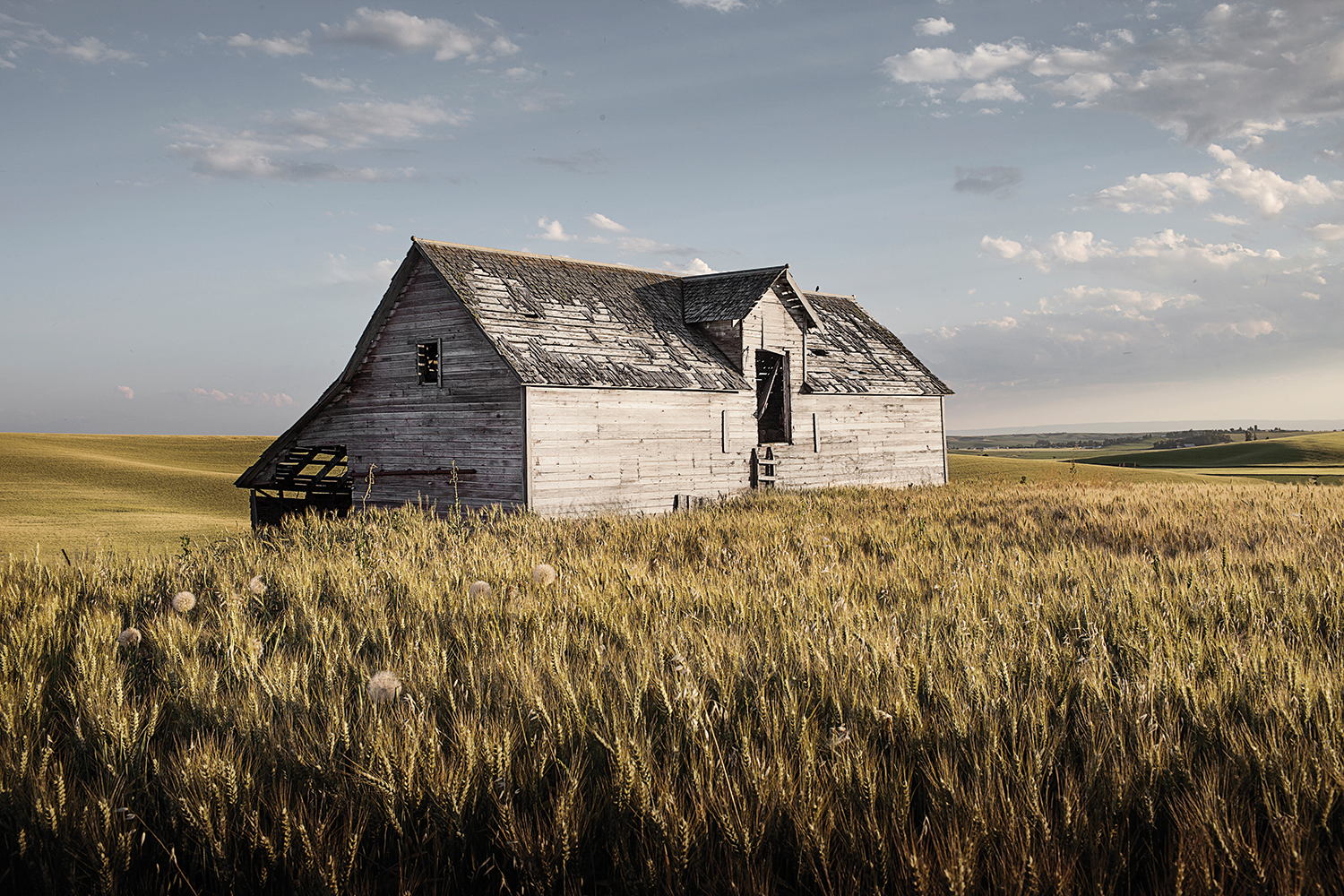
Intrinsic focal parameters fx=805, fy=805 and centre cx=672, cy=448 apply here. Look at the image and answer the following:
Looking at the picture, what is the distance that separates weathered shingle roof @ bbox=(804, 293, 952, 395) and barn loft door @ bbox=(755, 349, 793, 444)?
1.14 meters

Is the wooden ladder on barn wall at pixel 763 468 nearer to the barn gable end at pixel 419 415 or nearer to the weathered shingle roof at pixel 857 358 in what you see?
the weathered shingle roof at pixel 857 358

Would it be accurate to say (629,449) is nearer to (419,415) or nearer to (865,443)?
(419,415)

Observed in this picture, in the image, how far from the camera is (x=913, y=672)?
4.00m

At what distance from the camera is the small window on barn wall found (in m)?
21.3

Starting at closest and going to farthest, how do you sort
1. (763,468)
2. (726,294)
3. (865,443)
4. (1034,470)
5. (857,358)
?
(763,468) < (726,294) < (865,443) < (857,358) < (1034,470)

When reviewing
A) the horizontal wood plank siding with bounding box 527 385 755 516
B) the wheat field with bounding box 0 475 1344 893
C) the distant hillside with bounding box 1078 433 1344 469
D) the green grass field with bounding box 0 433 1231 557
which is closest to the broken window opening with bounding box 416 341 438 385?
the horizontal wood plank siding with bounding box 527 385 755 516

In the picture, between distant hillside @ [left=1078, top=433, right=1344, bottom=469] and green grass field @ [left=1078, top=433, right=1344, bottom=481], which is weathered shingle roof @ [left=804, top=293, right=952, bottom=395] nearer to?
green grass field @ [left=1078, top=433, right=1344, bottom=481]

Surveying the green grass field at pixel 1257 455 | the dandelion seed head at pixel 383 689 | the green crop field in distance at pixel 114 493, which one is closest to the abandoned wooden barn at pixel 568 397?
the green crop field in distance at pixel 114 493

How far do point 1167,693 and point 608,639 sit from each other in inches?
125

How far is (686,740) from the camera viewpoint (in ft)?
11.4

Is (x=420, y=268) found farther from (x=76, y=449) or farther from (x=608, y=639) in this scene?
(x=76, y=449)

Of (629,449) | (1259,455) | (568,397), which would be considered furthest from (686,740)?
(1259,455)

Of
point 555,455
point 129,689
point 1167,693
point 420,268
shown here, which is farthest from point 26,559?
point 420,268

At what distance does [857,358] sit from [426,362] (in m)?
16.1
